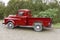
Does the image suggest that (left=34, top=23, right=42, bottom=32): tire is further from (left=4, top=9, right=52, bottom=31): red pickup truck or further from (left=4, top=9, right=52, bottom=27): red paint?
(left=4, top=9, right=52, bottom=27): red paint

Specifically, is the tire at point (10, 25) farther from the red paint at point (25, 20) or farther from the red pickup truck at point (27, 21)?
the red paint at point (25, 20)

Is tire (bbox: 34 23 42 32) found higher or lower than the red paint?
lower

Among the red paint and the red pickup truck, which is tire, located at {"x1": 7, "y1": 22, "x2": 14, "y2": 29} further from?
the red paint

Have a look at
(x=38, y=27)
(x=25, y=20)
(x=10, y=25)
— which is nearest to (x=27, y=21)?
(x=25, y=20)

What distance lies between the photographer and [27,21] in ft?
42.9

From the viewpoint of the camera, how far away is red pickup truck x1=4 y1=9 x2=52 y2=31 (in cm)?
1257

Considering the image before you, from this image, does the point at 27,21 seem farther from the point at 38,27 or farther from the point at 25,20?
the point at 38,27

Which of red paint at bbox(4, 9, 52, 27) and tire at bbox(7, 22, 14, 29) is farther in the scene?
tire at bbox(7, 22, 14, 29)

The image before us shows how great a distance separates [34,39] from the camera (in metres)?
9.95

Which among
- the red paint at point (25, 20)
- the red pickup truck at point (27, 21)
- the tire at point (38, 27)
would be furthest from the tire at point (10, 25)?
the tire at point (38, 27)

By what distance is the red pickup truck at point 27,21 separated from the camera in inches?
495

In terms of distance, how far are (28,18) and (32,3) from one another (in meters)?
6.42

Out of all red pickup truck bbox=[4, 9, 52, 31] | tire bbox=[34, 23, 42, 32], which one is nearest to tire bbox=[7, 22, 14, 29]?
red pickup truck bbox=[4, 9, 52, 31]

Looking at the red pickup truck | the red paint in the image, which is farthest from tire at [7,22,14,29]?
the red paint
